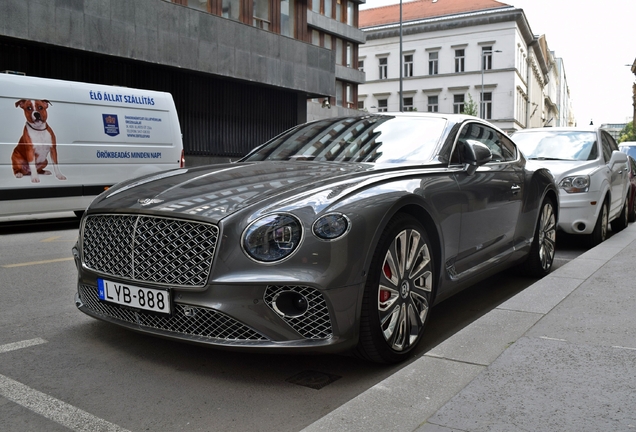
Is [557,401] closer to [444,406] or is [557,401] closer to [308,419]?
[444,406]

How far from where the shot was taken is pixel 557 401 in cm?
274

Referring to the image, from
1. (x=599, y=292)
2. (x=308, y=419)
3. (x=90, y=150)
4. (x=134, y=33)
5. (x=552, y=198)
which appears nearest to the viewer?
(x=308, y=419)

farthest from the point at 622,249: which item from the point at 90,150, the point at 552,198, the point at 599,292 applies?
the point at 90,150

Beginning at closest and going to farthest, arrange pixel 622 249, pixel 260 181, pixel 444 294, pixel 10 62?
pixel 260 181, pixel 444 294, pixel 622 249, pixel 10 62

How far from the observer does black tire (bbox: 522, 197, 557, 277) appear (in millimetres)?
5949

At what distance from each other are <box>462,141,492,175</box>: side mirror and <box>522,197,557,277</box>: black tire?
62.0 inches

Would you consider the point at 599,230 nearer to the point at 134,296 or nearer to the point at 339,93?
the point at 134,296

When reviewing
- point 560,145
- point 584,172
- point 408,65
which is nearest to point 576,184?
point 584,172

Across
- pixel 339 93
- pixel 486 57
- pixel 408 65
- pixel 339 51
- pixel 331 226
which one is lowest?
pixel 331 226

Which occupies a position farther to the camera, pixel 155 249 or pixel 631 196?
pixel 631 196

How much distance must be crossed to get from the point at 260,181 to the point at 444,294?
136 cm

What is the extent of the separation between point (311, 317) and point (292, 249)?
0.34 meters

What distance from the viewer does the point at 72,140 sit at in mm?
11023

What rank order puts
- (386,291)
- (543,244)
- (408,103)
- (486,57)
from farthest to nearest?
1. (408,103)
2. (486,57)
3. (543,244)
4. (386,291)
